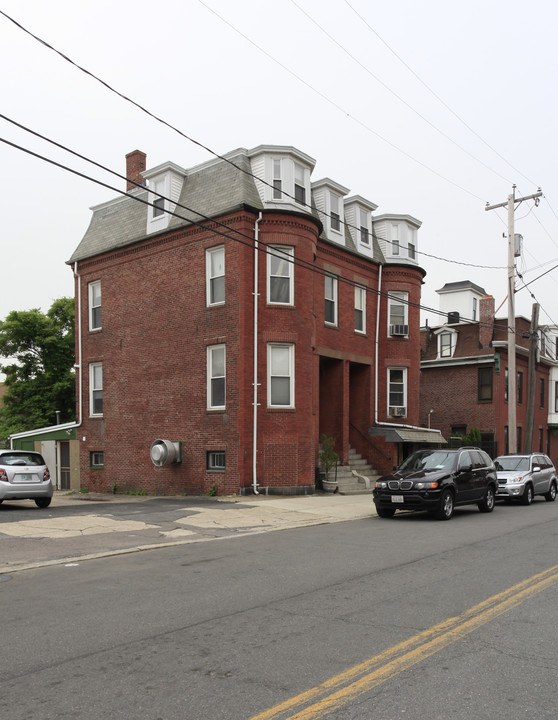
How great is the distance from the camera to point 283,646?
5441 mm

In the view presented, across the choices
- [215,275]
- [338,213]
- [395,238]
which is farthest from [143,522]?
[395,238]

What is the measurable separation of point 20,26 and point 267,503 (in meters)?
12.5

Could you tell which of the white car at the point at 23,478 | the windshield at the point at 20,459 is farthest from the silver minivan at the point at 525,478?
the windshield at the point at 20,459

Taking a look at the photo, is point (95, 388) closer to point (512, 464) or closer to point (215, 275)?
point (215, 275)

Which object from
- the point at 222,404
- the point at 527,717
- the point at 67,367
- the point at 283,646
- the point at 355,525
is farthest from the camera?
the point at 67,367

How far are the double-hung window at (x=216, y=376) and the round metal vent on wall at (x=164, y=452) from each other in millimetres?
1826

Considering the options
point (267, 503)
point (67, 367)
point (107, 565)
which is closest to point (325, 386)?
point (267, 503)

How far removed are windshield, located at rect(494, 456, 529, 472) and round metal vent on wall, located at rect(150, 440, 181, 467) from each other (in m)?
10.3

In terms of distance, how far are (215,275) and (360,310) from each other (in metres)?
7.01

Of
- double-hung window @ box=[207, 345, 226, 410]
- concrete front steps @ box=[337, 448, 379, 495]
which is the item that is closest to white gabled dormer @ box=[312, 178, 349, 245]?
double-hung window @ box=[207, 345, 226, 410]

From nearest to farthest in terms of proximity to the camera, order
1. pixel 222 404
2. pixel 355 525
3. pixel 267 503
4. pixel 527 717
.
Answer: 1. pixel 527 717
2. pixel 355 525
3. pixel 267 503
4. pixel 222 404

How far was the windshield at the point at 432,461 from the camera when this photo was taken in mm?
15827

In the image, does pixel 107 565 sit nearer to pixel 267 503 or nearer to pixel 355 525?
pixel 355 525

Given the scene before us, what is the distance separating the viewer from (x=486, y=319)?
1492 inches
